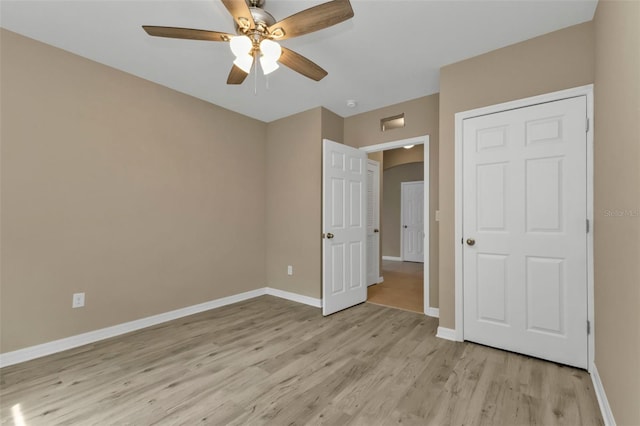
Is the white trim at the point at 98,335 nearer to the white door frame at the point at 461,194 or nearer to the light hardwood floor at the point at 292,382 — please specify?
the light hardwood floor at the point at 292,382

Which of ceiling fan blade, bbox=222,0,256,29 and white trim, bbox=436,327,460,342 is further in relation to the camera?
white trim, bbox=436,327,460,342

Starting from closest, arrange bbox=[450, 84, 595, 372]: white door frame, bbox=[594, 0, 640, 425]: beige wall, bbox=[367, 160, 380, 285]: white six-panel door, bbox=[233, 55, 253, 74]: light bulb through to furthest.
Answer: bbox=[594, 0, 640, 425]: beige wall, bbox=[233, 55, 253, 74]: light bulb, bbox=[450, 84, 595, 372]: white door frame, bbox=[367, 160, 380, 285]: white six-panel door

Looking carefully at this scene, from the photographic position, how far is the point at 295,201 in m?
4.05

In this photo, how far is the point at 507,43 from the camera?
2.42 meters

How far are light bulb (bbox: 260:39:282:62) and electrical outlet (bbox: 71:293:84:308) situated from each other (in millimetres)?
2684

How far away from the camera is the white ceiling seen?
79.0 inches

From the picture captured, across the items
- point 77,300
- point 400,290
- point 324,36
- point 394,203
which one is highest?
point 324,36

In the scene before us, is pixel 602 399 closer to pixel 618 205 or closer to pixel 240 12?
pixel 618 205

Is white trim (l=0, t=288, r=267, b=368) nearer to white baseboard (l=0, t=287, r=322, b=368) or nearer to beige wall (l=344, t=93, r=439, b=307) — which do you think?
white baseboard (l=0, t=287, r=322, b=368)

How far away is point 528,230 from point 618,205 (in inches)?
34.8

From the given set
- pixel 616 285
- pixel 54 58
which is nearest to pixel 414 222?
pixel 616 285

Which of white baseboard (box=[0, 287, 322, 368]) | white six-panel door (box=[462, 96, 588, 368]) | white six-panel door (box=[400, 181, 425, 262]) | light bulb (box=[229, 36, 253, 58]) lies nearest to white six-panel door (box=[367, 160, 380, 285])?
white baseboard (box=[0, 287, 322, 368])

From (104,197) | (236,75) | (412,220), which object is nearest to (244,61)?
(236,75)

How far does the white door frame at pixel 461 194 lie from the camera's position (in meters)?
2.11
